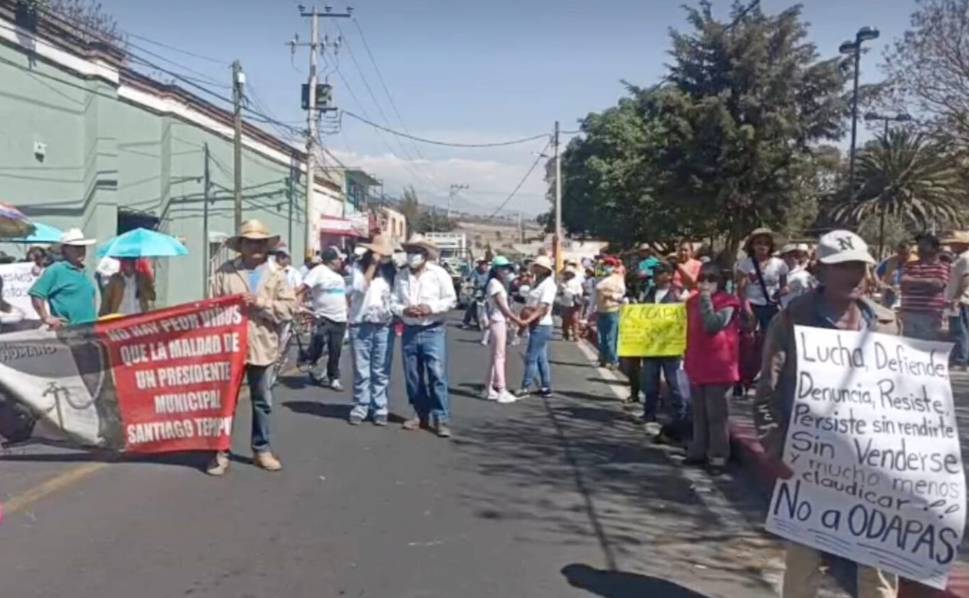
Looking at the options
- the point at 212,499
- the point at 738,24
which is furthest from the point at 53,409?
the point at 738,24

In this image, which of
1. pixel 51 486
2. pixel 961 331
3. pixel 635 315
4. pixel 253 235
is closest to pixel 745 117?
pixel 961 331

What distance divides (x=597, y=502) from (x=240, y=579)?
2711mm

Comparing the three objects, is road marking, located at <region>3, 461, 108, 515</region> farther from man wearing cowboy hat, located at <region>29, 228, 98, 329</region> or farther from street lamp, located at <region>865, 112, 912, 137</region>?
street lamp, located at <region>865, 112, 912, 137</region>

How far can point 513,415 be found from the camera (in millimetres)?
10953

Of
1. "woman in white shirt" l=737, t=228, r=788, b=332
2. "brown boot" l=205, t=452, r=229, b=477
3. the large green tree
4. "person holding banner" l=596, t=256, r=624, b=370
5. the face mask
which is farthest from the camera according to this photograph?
→ the large green tree

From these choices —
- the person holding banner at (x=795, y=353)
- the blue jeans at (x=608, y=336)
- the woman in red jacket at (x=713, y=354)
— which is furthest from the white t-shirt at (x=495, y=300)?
the person holding banner at (x=795, y=353)

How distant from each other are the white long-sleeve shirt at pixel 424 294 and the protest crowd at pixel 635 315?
0.01 metres

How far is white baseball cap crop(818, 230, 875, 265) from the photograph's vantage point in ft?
14.0

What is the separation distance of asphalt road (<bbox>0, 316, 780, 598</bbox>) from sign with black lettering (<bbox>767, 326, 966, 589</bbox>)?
3.90 feet

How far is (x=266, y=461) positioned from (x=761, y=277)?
5.49 metres

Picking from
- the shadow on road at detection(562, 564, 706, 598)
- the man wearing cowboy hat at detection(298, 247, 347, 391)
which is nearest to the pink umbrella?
the man wearing cowboy hat at detection(298, 247, 347, 391)

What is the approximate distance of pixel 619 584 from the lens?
5383mm

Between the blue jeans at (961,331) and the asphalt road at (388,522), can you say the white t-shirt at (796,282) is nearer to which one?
the blue jeans at (961,331)

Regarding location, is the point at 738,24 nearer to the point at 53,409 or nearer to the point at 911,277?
the point at 911,277
